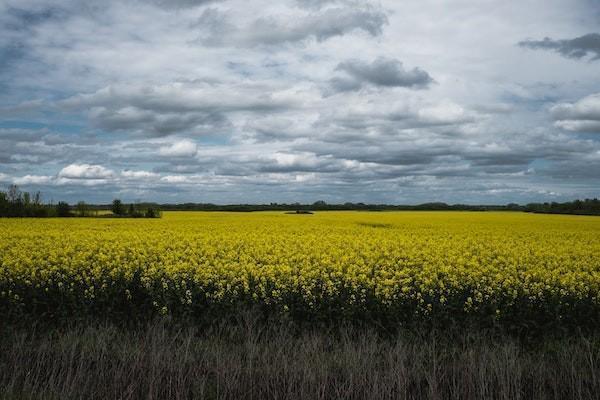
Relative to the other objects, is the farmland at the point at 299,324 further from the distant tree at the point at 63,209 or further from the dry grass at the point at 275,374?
the distant tree at the point at 63,209

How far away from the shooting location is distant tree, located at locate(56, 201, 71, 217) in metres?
46.3

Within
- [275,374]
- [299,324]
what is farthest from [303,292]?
[275,374]

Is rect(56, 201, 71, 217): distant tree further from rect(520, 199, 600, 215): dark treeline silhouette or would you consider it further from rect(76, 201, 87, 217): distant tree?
rect(520, 199, 600, 215): dark treeline silhouette

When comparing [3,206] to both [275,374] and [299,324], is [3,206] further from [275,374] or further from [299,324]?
[275,374]

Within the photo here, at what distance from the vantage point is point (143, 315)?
30.1 feet

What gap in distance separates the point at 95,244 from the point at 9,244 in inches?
118

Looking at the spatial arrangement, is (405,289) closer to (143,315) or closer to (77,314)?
(143,315)

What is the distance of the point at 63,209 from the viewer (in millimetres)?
46875

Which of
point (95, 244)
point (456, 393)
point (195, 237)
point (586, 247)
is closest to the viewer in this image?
point (456, 393)

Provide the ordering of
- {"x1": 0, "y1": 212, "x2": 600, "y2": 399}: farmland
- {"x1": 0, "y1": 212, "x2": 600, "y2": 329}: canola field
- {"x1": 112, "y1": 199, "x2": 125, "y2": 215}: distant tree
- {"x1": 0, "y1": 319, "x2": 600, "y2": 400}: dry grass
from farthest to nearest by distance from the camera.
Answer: {"x1": 112, "y1": 199, "x2": 125, "y2": 215}: distant tree, {"x1": 0, "y1": 212, "x2": 600, "y2": 329}: canola field, {"x1": 0, "y1": 212, "x2": 600, "y2": 399}: farmland, {"x1": 0, "y1": 319, "x2": 600, "y2": 400}: dry grass

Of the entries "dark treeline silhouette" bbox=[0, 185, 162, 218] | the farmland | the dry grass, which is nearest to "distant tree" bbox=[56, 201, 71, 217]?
"dark treeline silhouette" bbox=[0, 185, 162, 218]

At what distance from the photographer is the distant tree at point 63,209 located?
4630 centimetres

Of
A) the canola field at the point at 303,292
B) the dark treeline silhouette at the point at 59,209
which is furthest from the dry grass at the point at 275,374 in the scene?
the dark treeline silhouette at the point at 59,209

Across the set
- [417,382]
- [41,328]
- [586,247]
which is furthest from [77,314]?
[586,247]
